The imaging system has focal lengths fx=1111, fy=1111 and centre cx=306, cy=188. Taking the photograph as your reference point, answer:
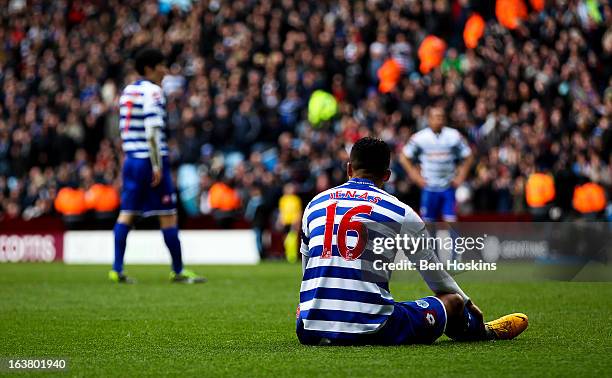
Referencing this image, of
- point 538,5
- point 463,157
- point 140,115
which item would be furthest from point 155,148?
point 538,5

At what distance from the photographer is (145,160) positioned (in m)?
14.2

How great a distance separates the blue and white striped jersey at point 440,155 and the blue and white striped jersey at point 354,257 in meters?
9.85

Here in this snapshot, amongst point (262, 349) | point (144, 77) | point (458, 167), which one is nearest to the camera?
point (262, 349)

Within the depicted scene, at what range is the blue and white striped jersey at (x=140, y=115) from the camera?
550 inches

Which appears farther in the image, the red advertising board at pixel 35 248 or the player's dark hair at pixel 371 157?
the red advertising board at pixel 35 248

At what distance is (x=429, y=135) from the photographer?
56.4ft

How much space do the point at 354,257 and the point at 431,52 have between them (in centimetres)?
1730

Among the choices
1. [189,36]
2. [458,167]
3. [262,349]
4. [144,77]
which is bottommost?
[262,349]

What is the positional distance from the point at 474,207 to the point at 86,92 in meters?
12.9

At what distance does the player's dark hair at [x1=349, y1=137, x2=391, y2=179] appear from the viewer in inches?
285

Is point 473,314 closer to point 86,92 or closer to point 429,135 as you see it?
point 429,135

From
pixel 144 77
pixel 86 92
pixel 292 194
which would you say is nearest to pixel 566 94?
pixel 292 194

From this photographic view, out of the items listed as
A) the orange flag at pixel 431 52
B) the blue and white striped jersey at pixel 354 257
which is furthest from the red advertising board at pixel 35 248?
the blue and white striped jersey at pixel 354 257

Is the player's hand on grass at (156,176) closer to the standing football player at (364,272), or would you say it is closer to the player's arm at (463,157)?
the player's arm at (463,157)
